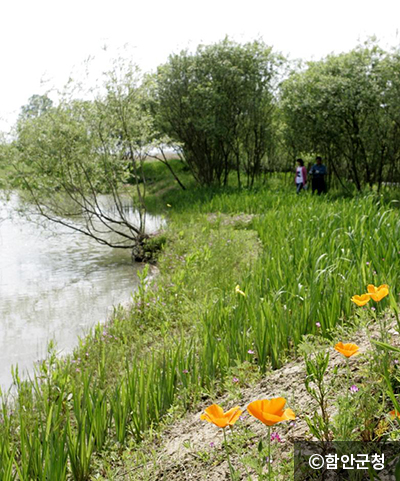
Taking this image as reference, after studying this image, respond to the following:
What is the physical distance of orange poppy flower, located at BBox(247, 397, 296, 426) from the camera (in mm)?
1317

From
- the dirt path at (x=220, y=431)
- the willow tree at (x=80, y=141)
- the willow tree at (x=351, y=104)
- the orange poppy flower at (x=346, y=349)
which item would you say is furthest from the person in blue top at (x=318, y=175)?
the orange poppy flower at (x=346, y=349)

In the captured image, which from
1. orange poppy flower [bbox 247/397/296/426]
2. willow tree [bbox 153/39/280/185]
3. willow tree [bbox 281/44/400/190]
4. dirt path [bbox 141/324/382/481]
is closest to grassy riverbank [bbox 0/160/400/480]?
dirt path [bbox 141/324/382/481]

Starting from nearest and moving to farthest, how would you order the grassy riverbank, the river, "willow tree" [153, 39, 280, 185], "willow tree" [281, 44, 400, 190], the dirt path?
1. the dirt path
2. the grassy riverbank
3. the river
4. "willow tree" [281, 44, 400, 190]
5. "willow tree" [153, 39, 280, 185]

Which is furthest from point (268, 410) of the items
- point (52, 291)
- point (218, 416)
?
point (52, 291)

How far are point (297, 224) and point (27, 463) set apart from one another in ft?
20.1

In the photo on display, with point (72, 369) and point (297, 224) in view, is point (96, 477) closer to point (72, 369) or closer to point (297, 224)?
point (72, 369)

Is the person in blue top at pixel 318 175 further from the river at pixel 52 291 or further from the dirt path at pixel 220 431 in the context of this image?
the dirt path at pixel 220 431

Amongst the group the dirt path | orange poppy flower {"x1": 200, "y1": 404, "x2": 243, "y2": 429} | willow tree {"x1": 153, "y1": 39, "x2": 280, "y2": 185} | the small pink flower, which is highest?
willow tree {"x1": 153, "y1": 39, "x2": 280, "y2": 185}

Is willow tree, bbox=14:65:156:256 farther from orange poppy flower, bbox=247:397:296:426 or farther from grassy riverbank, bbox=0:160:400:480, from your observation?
orange poppy flower, bbox=247:397:296:426

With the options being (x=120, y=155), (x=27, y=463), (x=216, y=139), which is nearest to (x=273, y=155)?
(x=216, y=139)

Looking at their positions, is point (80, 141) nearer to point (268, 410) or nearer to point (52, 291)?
point (52, 291)

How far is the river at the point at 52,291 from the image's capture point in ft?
18.6

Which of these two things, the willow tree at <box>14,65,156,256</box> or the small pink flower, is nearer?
the small pink flower

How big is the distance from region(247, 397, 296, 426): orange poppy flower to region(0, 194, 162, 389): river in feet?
10.2
